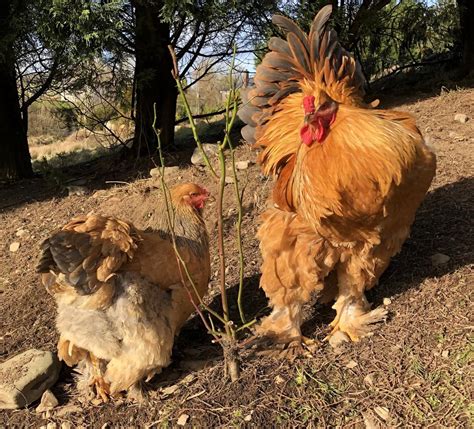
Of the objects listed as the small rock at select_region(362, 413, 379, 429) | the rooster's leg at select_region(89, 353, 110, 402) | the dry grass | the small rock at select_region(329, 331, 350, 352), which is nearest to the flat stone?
the rooster's leg at select_region(89, 353, 110, 402)

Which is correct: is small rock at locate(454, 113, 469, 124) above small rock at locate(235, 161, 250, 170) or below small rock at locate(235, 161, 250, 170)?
above

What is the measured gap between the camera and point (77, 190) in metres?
6.79

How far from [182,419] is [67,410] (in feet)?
2.74

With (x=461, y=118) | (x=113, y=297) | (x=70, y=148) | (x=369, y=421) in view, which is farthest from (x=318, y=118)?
(x=70, y=148)

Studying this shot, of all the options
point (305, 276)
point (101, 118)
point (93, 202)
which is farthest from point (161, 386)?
point (101, 118)

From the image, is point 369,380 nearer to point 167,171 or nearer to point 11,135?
point 167,171

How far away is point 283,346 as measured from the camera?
3.46 metres

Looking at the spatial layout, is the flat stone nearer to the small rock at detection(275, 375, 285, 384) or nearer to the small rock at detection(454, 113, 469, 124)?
the small rock at detection(275, 375, 285, 384)

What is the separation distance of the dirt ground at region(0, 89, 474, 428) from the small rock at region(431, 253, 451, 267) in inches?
1.2

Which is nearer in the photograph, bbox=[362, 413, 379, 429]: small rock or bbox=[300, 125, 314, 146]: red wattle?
bbox=[362, 413, 379, 429]: small rock

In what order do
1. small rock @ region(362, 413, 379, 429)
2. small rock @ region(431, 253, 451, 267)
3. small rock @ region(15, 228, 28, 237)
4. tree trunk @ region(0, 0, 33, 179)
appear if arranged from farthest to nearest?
tree trunk @ region(0, 0, 33, 179) < small rock @ region(15, 228, 28, 237) < small rock @ region(431, 253, 451, 267) < small rock @ region(362, 413, 379, 429)

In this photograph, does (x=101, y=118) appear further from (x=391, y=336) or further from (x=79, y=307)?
(x=391, y=336)

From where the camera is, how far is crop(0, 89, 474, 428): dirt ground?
2.84 meters

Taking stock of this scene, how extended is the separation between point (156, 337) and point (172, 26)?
5.33m
